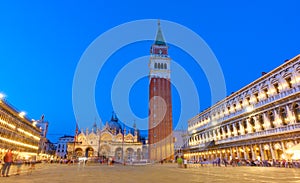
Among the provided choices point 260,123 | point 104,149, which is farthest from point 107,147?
point 260,123

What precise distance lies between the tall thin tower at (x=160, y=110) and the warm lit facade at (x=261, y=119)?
24924 mm

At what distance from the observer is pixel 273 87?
29.7 m

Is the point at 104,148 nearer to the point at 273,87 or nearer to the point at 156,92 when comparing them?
the point at 156,92

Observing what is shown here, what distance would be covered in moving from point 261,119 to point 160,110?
46.8 m

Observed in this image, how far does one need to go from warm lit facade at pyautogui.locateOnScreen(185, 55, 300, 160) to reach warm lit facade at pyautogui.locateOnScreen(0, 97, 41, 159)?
41.3 meters

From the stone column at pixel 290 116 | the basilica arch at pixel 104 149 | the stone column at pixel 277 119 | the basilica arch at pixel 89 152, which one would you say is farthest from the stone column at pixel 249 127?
the basilica arch at pixel 89 152

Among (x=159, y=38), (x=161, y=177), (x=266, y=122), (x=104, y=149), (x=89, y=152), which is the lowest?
(x=161, y=177)

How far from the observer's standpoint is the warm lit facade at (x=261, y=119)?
2611cm

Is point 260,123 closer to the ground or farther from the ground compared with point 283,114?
closer to the ground

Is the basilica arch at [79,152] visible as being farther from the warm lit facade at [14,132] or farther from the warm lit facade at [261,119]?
the warm lit facade at [261,119]

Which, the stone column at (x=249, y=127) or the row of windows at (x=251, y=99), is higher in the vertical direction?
the row of windows at (x=251, y=99)

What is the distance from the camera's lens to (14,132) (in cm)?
4712

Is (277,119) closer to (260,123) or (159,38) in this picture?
(260,123)

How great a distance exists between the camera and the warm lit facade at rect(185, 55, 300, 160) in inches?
1028
